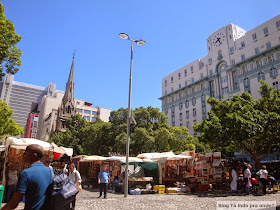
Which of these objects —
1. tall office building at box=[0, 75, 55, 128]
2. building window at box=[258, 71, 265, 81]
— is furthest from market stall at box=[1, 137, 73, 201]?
tall office building at box=[0, 75, 55, 128]

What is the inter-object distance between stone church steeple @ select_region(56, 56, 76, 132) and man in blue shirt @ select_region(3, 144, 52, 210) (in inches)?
2855

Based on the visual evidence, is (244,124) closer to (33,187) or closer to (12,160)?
(12,160)

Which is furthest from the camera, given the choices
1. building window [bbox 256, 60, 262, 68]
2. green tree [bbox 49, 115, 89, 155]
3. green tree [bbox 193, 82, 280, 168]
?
green tree [bbox 49, 115, 89, 155]

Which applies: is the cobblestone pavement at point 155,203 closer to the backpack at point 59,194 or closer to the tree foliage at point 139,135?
the backpack at point 59,194

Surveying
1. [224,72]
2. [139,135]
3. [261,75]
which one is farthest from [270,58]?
[139,135]

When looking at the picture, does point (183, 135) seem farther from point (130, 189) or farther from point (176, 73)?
point (176, 73)

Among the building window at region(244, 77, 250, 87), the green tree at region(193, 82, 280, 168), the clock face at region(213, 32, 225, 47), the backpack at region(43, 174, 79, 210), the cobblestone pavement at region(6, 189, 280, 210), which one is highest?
the clock face at region(213, 32, 225, 47)

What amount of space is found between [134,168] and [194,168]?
5.46 metres

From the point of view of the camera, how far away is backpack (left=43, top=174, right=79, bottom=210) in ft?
9.78

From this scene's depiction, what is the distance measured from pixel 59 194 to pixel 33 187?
36 centimetres

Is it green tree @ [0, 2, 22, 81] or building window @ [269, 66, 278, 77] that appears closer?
green tree @ [0, 2, 22, 81]

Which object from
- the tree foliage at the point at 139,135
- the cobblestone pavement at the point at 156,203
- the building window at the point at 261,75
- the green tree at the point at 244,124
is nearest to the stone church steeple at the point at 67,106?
the tree foliage at the point at 139,135

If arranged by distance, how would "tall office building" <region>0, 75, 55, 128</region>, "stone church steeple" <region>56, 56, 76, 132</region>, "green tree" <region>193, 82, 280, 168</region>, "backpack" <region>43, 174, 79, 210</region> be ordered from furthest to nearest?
"tall office building" <region>0, 75, 55, 128</region> < "stone church steeple" <region>56, 56, 76, 132</region> < "green tree" <region>193, 82, 280, 168</region> < "backpack" <region>43, 174, 79, 210</region>

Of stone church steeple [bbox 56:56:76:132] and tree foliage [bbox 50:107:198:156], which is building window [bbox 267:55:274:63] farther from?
stone church steeple [bbox 56:56:76:132]
